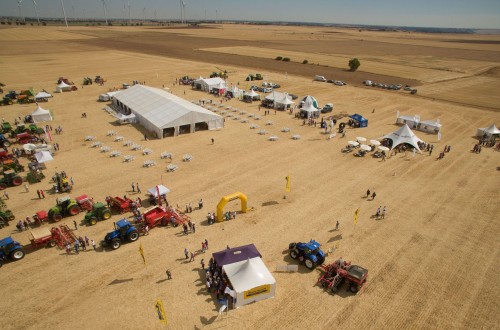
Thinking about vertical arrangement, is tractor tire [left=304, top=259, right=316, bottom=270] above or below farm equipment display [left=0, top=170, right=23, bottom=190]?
above

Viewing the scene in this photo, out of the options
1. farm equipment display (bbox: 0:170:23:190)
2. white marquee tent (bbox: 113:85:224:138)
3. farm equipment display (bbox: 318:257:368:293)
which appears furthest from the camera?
white marquee tent (bbox: 113:85:224:138)

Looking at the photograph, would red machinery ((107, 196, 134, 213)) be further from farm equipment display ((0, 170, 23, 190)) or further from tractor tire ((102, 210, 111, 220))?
farm equipment display ((0, 170, 23, 190))

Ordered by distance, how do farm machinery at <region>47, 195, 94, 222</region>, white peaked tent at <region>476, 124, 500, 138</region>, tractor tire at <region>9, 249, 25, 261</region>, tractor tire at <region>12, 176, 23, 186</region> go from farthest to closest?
white peaked tent at <region>476, 124, 500, 138</region> < tractor tire at <region>12, 176, 23, 186</region> < farm machinery at <region>47, 195, 94, 222</region> < tractor tire at <region>9, 249, 25, 261</region>

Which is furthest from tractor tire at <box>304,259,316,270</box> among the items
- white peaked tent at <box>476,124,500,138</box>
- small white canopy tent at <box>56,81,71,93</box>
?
small white canopy tent at <box>56,81,71,93</box>

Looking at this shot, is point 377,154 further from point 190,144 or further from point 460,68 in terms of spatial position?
point 460,68

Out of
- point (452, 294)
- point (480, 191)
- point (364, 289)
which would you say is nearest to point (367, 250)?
point (364, 289)

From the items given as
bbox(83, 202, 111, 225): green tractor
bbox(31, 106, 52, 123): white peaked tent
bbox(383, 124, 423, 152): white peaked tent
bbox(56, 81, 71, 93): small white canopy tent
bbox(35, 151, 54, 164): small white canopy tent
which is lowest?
bbox(56, 81, 71, 93): small white canopy tent
